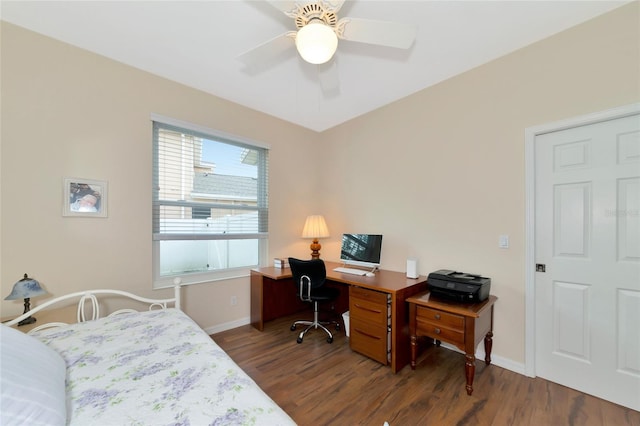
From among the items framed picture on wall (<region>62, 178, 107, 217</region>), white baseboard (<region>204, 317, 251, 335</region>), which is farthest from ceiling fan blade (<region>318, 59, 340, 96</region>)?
white baseboard (<region>204, 317, 251, 335</region>)

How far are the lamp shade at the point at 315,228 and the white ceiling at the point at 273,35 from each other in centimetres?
165

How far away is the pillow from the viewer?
749mm

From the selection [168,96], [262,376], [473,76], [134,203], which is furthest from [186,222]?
[473,76]

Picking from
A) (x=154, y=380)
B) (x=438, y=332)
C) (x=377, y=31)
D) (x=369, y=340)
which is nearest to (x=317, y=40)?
(x=377, y=31)

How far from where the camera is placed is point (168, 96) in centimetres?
259

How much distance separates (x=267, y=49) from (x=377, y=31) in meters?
0.74

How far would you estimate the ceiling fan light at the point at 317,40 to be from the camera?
4.58ft

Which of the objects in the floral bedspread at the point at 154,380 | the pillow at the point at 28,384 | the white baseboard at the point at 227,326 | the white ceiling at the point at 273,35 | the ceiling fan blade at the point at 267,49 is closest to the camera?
the pillow at the point at 28,384

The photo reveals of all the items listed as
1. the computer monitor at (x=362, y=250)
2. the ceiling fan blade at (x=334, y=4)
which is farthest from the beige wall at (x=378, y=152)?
the ceiling fan blade at (x=334, y=4)

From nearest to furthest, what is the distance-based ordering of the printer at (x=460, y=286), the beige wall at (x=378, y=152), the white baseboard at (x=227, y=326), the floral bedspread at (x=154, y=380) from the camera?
the floral bedspread at (x=154, y=380) → the beige wall at (x=378, y=152) → the printer at (x=460, y=286) → the white baseboard at (x=227, y=326)

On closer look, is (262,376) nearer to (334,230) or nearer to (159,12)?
(334,230)

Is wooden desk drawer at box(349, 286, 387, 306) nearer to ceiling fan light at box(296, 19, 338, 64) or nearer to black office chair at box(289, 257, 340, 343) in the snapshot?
black office chair at box(289, 257, 340, 343)

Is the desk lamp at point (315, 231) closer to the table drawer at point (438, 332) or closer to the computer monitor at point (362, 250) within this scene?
the computer monitor at point (362, 250)

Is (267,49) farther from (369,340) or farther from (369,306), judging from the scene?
(369,340)
